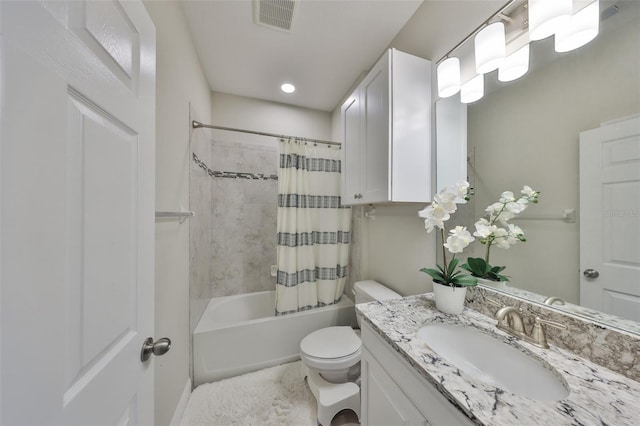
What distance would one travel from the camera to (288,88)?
2.07 m

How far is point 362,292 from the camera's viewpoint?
1.59m

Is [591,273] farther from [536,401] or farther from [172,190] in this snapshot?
[172,190]

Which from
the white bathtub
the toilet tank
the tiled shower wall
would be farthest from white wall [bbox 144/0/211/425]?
the toilet tank

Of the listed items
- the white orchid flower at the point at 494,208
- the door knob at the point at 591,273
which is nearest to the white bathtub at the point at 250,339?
the white orchid flower at the point at 494,208

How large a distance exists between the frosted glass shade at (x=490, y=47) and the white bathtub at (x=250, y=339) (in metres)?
1.89

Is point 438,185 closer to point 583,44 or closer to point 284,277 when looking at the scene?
point 583,44

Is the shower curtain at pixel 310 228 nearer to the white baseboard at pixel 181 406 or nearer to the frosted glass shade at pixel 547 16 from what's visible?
the white baseboard at pixel 181 406

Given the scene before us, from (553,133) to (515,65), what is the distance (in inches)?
12.8

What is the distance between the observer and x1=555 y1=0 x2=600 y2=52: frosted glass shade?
0.67m

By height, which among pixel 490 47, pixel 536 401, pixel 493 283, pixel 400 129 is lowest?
pixel 536 401

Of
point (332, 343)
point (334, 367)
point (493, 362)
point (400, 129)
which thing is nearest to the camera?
point (493, 362)

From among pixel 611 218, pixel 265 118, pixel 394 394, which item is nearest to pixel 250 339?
pixel 394 394

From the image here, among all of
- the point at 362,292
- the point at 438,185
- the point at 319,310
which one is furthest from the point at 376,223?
the point at 319,310

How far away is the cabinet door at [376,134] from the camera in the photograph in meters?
1.17
